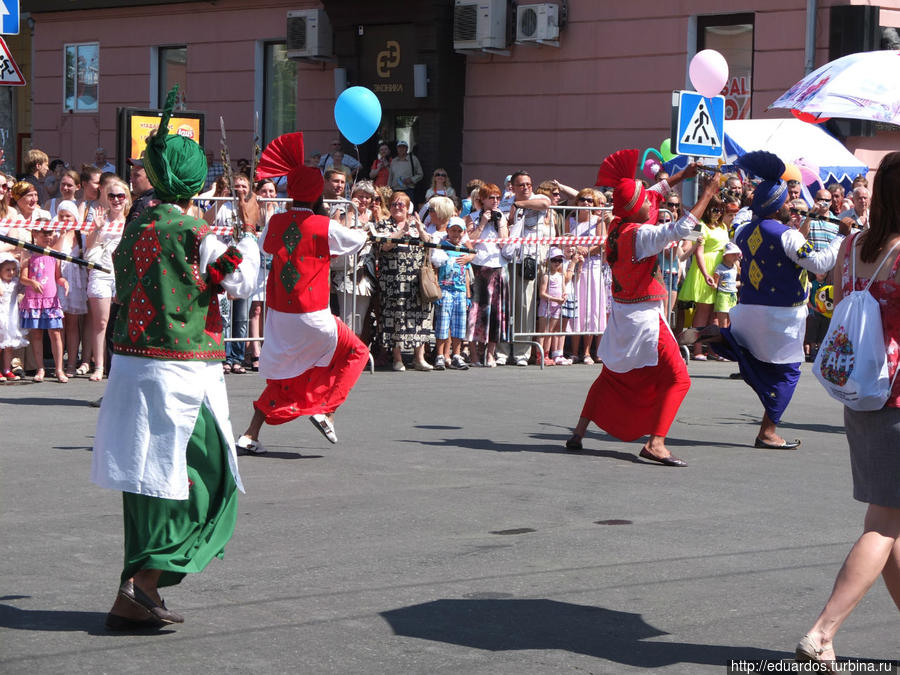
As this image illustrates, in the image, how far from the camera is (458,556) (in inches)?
262

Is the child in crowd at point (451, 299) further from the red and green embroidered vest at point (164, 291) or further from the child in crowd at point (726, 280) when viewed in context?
the red and green embroidered vest at point (164, 291)

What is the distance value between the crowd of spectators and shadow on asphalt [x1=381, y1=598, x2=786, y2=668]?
7.24 metres

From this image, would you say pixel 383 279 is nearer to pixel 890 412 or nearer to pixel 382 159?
pixel 382 159

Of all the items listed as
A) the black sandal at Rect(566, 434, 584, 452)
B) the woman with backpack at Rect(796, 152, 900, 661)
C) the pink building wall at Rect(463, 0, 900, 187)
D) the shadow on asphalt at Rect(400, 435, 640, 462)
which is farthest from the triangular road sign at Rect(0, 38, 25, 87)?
the pink building wall at Rect(463, 0, 900, 187)

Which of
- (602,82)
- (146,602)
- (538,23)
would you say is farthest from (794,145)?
(146,602)

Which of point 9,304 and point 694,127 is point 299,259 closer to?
point 9,304

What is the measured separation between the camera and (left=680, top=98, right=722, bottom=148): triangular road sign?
14643 millimetres

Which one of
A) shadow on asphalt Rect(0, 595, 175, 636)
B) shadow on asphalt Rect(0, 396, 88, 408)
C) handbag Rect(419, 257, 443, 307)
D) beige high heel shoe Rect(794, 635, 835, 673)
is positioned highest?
handbag Rect(419, 257, 443, 307)

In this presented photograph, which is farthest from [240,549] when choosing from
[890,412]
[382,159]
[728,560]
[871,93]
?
[382,159]

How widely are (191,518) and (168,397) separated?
1.52 feet

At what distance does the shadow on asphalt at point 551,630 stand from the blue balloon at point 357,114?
1069cm

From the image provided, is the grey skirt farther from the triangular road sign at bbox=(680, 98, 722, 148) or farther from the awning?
the awning

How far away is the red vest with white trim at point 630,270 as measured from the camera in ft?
31.1

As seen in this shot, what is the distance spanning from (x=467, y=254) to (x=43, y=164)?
14.0 ft
